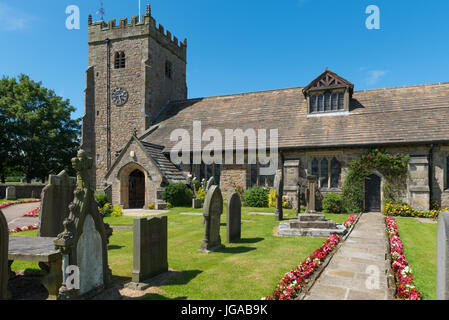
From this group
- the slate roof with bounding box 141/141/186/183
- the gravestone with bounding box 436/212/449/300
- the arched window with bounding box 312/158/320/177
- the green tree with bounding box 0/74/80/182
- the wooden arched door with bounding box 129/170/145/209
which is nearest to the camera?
the gravestone with bounding box 436/212/449/300

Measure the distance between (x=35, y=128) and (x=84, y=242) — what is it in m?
34.7

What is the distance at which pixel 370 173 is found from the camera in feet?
54.3

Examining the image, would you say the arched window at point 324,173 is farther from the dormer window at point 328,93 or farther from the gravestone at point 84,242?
the gravestone at point 84,242

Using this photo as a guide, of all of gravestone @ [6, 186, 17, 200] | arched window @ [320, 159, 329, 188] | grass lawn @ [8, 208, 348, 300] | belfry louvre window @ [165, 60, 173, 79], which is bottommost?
grass lawn @ [8, 208, 348, 300]

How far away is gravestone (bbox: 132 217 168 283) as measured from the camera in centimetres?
568

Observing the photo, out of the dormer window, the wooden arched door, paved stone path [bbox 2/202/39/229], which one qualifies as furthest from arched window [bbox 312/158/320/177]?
paved stone path [bbox 2/202/39/229]

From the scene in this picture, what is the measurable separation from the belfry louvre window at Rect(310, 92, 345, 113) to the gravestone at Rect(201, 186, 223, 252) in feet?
45.9

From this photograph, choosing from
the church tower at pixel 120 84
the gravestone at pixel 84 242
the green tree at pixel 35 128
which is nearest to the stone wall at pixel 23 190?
the green tree at pixel 35 128

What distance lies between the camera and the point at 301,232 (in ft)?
33.8

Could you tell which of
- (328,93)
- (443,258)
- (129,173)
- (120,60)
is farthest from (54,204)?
(120,60)

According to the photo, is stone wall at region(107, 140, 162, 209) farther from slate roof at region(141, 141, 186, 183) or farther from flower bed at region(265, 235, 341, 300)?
flower bed at region(265, 235, 341, 300)

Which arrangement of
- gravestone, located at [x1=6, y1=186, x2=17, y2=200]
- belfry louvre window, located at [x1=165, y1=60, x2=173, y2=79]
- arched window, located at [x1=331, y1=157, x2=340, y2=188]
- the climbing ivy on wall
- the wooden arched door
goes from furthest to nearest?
belfry louvre window, located at [x1=165, y1=60, x2=173, y2=79] < gravestone, located at [x1=6, y1=186, x2=17, y2=200] < the wooden arched door < arched window, located at [x1=331, y1=157, x2=340, y2=188] < the climbing ivy on wall
